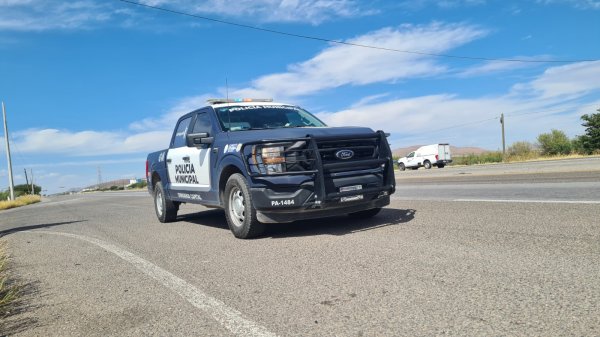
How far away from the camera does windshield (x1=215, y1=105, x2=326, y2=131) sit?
7003 mm

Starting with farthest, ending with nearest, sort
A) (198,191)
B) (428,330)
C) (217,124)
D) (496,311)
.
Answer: (198,191), (217,124), (496,311), (428,330)

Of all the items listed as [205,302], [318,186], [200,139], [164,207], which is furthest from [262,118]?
[205,302]

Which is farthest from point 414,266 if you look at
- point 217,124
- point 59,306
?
point 217,124

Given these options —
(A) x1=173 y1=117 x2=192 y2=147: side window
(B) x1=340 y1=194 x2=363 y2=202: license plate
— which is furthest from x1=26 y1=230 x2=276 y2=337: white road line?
(A) x1=173 y1=117 x2=192 y2=147: side window

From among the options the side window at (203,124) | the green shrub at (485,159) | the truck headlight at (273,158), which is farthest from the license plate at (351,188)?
the green shrub at (485,159)

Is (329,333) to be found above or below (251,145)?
below

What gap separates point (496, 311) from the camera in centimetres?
281

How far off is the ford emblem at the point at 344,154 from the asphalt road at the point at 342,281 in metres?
1.00

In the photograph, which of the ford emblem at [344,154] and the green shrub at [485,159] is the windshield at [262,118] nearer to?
the ford emblem at [344,154]

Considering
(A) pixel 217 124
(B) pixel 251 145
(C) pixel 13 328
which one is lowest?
(C) pixel 13 328

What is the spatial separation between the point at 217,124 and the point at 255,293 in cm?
387

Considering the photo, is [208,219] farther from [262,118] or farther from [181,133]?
[262,118]

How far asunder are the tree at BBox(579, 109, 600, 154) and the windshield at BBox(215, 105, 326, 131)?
150ft

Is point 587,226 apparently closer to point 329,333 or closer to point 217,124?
point 329,333
